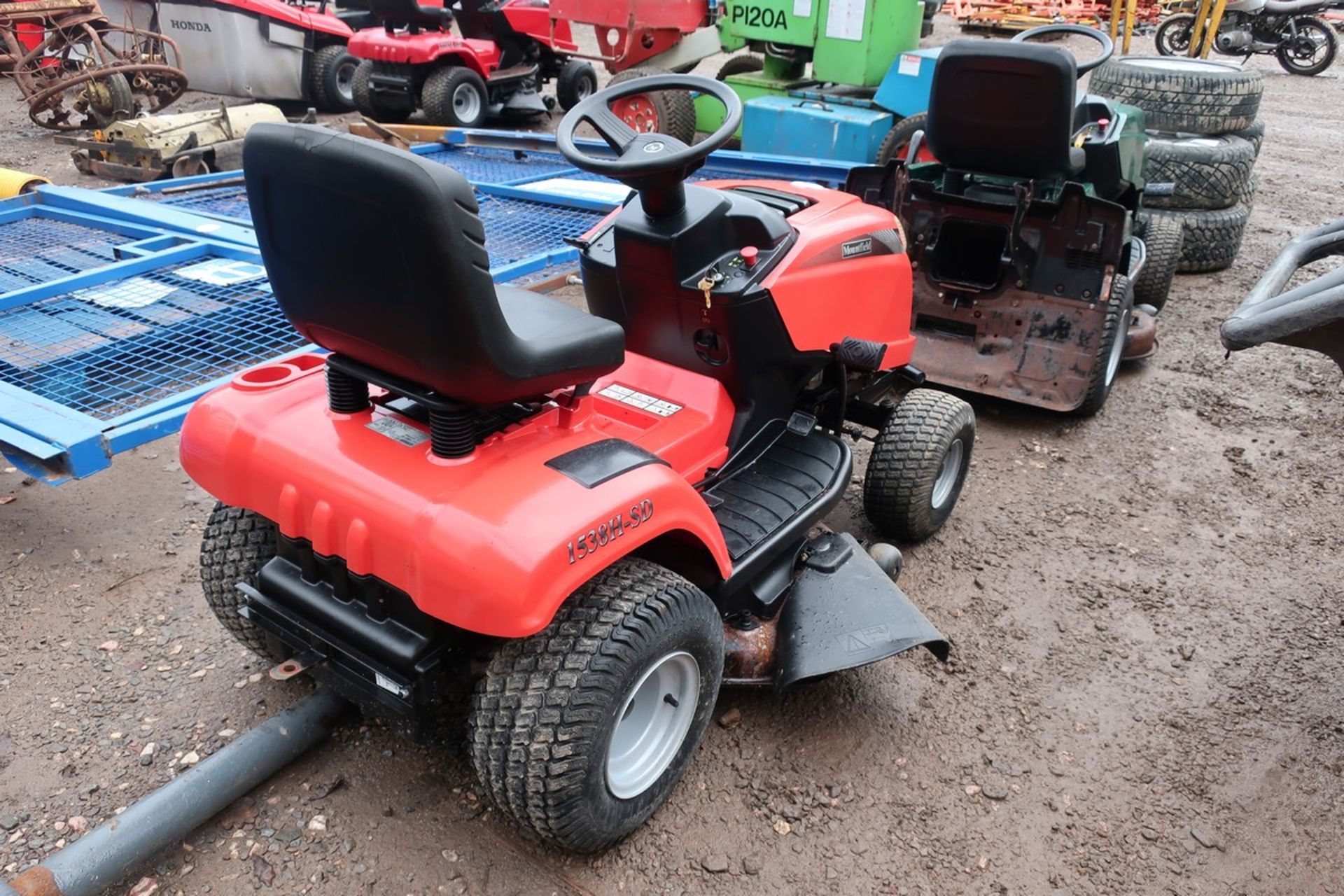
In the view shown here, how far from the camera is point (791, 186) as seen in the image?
9.71 ft

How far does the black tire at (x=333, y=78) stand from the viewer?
371 inches

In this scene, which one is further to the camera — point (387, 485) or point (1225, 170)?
point (1225, 170)

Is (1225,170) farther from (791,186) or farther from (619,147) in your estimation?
(619,147)

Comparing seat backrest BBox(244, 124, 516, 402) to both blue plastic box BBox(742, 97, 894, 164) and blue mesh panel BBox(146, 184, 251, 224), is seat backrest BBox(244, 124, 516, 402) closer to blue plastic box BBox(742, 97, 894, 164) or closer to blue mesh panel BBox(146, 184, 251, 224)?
blue mesh panel BBox(146, 184, 251, 224)

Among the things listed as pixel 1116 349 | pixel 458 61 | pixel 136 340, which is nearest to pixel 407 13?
pixel 458 61

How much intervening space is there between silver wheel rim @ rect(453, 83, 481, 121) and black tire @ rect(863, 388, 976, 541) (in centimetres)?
676

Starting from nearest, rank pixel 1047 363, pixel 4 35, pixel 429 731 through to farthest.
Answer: pixel 429 731
pixel 1047 363
pixel 4 35

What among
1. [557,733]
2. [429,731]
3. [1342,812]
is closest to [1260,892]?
[1342,812]

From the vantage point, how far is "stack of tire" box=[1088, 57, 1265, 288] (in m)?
5.22

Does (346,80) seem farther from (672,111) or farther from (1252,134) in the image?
(1252,134)

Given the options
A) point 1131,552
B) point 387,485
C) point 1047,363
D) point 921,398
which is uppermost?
point 387,485

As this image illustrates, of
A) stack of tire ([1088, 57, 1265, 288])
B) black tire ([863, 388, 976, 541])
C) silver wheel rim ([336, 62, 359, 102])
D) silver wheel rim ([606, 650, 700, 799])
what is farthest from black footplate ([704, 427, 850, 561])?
silver wheel rim ([336, 62, 359, 102])

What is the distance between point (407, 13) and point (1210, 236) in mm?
6706

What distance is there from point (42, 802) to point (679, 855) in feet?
4.59
